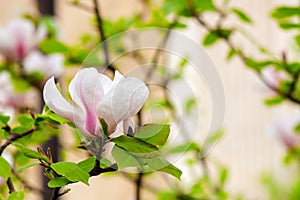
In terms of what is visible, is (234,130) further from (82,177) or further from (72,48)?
(82,177)

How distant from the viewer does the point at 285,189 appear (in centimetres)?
209

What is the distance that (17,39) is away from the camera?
→ 791mm

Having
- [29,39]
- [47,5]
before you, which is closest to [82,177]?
[29,39]

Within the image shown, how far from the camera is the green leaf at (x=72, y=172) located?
Result: 12.6 inches

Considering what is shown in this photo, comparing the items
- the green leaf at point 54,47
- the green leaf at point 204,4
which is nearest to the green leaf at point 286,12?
the green leaf at point 204,4

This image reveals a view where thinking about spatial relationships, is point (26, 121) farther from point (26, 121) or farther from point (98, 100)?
point (98, 100)

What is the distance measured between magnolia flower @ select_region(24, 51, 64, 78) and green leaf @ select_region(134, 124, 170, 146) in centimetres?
49

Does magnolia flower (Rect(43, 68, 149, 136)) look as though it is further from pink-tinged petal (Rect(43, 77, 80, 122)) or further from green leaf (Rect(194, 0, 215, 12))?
green leaf (Rect(194, 0, 215, 12))

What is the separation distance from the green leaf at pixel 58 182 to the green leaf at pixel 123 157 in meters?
0.03

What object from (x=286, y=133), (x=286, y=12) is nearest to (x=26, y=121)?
(x=286, y=12)

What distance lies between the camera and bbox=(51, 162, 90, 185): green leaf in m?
0.32

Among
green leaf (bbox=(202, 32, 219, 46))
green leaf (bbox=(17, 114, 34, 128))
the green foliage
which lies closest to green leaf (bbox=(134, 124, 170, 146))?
the green foliage

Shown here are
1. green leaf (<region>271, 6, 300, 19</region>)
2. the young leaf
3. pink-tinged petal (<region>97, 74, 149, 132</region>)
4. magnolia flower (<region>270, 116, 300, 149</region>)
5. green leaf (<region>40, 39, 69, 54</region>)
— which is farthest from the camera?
magnolia flower (<region>270, 116, 300, 149</region>)

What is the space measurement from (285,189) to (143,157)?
1.84m
